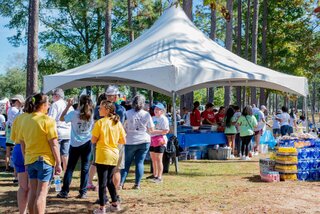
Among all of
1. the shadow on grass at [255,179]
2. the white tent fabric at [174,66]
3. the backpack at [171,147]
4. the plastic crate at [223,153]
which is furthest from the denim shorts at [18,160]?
the plastic crate at [223,153]

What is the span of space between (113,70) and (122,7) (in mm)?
25463

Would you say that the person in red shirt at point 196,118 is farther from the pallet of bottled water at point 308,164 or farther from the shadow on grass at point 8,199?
the shadow on grass at point 8,199

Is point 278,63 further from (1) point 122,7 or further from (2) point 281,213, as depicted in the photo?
(2) point 281,213

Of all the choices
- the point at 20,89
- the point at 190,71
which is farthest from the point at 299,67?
the point at 20,89

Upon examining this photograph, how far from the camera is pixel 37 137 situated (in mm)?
4672

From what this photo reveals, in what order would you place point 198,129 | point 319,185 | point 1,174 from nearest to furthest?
point 319,185, point 1,174, point 198,129

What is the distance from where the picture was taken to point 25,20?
30516 millimetres

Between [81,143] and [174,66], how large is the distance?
316cm

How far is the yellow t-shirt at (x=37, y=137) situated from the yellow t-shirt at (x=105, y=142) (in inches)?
36.8

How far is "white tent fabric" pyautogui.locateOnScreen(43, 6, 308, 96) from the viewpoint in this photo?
9.16 m

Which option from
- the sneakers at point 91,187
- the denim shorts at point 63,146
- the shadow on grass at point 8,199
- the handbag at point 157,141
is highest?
the handbag at point 157,141

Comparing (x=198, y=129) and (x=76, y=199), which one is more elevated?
(x=198, y=129)

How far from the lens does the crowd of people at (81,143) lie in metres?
4.70

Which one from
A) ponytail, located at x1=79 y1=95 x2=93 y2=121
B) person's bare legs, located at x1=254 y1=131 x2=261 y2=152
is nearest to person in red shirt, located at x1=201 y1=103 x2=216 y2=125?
person's bare legs, located at x1=254 y1=131 x2=261 y2=152
